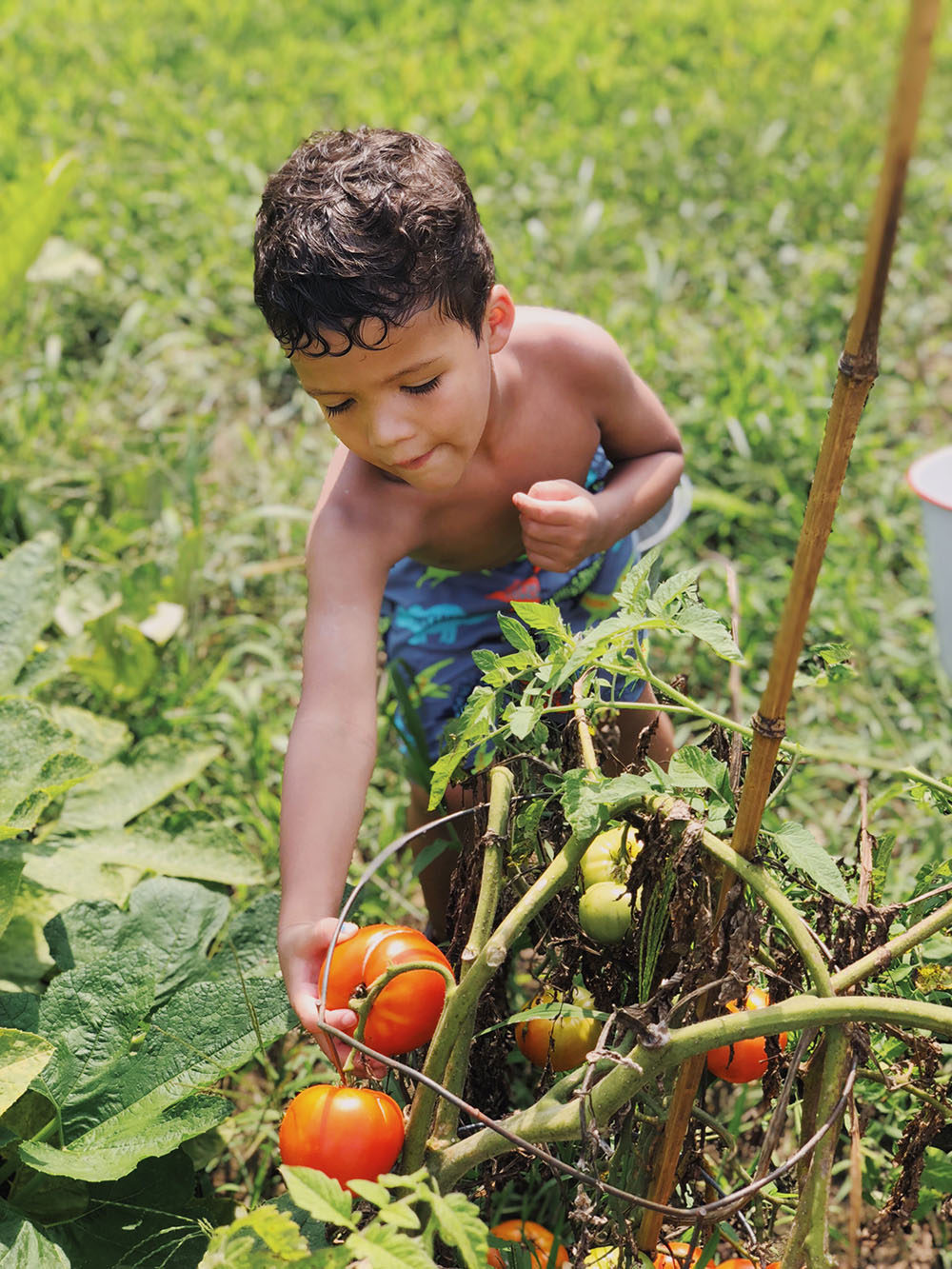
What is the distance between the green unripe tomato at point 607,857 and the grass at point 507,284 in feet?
2.16

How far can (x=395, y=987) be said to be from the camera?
3.68 feet

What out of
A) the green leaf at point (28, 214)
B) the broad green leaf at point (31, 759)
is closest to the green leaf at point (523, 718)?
the broad green leaf at point (31, 759)

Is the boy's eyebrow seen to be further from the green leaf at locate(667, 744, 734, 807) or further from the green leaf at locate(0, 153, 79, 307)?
the green leaf at locate(0, 153, 79, 307)

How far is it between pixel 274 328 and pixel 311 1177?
0.88 m

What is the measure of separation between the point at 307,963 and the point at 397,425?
0.56 m

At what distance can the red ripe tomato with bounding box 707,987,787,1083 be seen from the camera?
4.03 feet

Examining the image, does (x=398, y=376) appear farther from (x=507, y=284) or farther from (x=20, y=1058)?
(x=507, y=284)

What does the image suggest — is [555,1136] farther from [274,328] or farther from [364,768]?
[274,328]

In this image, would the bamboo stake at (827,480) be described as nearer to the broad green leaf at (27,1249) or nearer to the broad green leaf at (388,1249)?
the broad green leaf at (388,1249)

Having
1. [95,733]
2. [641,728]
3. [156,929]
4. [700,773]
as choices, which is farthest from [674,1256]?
[95,733]

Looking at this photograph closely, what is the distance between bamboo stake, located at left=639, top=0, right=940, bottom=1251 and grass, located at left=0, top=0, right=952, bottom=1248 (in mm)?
792

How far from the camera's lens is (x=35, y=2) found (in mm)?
4586

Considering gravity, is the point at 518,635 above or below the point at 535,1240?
above

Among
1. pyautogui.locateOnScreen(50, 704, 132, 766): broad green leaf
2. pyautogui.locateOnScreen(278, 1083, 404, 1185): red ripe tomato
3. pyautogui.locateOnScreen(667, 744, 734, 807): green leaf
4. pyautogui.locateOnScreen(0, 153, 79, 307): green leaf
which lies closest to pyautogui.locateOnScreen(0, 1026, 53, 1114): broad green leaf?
pyautogui.locateOnScreen(278, 1083, 404, 1185): red ripe tomato
